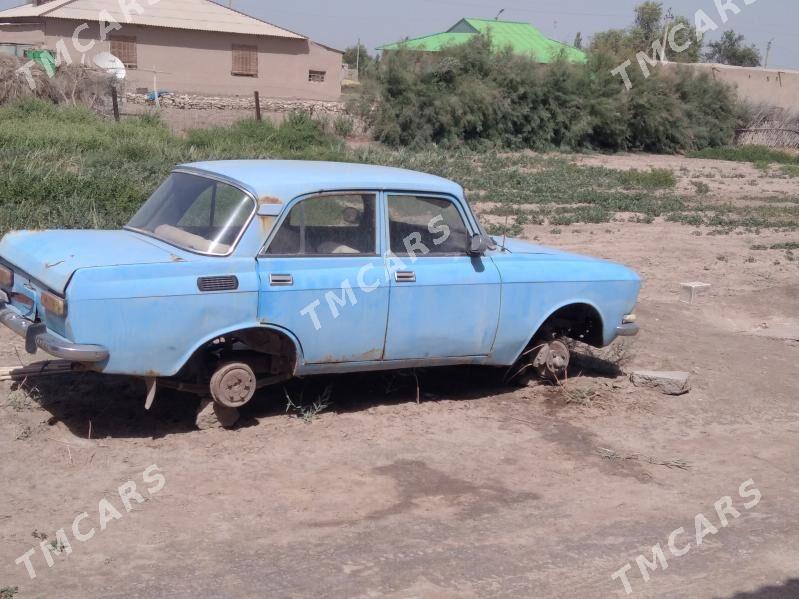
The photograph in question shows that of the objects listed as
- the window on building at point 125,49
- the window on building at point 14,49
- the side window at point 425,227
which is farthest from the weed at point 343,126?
the side window at point 425,227

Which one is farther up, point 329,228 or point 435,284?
point 329,228

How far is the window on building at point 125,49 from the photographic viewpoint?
1404 inches

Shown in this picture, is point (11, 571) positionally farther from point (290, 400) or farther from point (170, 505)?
point (290, 400)

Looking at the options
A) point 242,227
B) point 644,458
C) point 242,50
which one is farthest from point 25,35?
point 644,458

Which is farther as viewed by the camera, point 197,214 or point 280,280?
point 197,214

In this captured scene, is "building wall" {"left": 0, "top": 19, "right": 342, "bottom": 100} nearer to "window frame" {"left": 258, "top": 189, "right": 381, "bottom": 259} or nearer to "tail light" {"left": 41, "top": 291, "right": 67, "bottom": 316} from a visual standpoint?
"window frame" {"left": 258, "top": 189, "right": 381, "bottom": 259}

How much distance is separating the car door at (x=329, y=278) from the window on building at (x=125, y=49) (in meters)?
32.2

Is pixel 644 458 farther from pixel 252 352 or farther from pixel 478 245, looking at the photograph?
pixel 252 352

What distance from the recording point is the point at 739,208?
19.8m

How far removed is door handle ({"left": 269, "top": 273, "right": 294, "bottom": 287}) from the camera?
575 cm

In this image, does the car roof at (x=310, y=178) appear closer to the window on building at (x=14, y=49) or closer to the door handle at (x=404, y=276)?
the door handle at (x=404, y=276)

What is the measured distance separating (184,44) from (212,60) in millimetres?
1213

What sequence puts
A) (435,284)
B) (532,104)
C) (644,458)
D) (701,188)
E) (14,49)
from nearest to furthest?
(644,458)
(435,284)
(701,188)
(14,49)
(532,104)

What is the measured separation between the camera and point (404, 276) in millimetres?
6262
